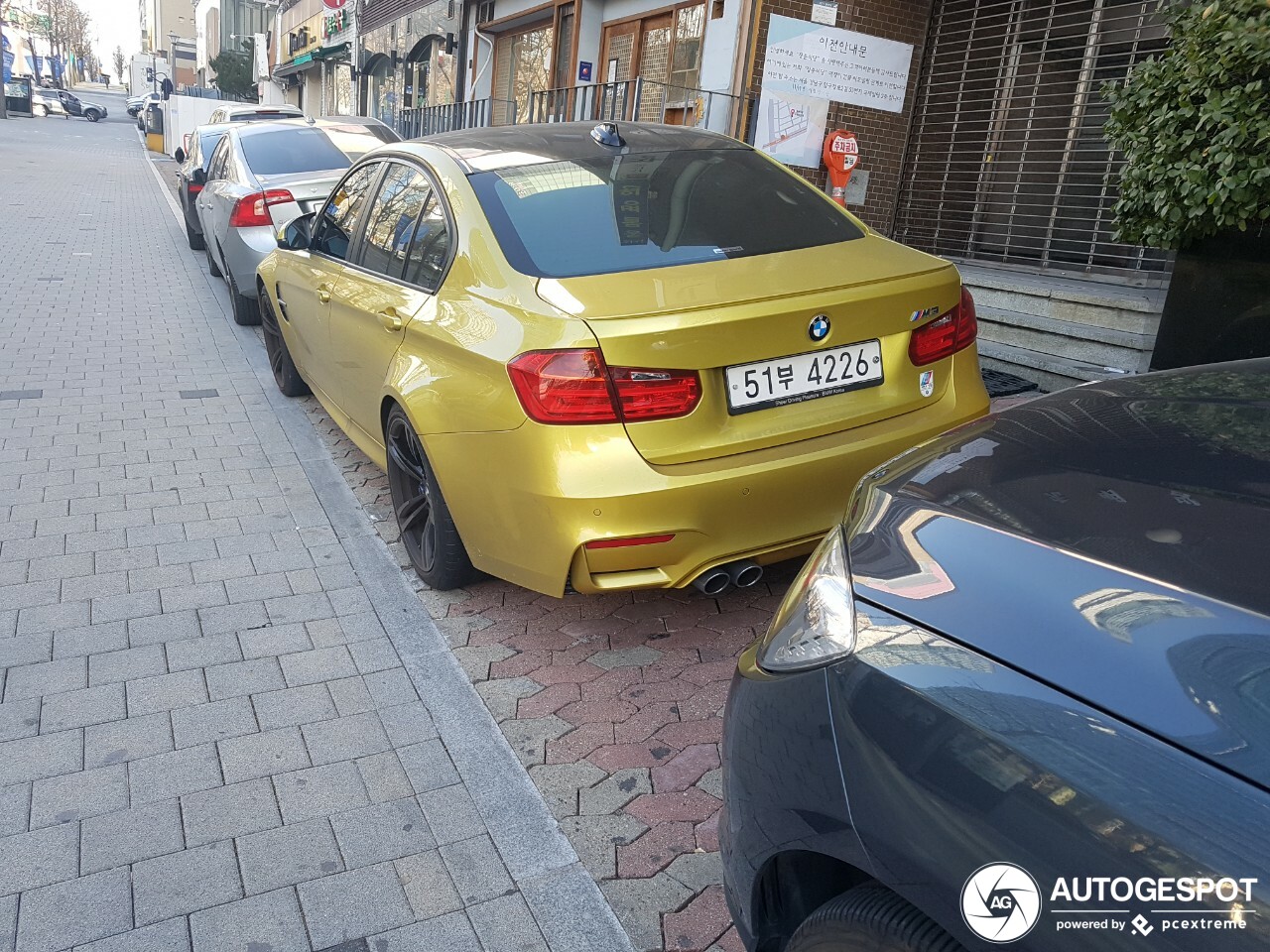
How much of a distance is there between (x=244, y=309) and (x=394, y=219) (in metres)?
4.97

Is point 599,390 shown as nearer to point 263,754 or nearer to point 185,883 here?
point 263,754

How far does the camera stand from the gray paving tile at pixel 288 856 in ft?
7.79

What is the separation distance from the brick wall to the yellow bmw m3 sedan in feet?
19.9

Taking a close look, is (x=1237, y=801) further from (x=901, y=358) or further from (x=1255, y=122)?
(x=1255, y=122)

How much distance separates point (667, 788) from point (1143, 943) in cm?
181

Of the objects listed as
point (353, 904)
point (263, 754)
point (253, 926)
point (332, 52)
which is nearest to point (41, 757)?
point (263, 754)

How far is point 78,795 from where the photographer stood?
263 cm

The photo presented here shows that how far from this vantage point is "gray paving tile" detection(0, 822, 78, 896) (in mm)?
2332

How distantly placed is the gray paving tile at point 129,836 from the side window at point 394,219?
215 cm

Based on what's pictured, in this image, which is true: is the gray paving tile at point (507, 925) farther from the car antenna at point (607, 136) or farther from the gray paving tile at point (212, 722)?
the car antenna at point (607, 136)

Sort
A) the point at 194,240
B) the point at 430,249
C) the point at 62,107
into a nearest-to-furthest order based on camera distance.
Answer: the point at 430,249 → the point at 194,240 → the point at 62,107

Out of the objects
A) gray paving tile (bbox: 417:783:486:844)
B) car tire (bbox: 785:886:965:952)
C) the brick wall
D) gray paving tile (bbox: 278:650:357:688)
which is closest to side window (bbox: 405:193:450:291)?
gray paving tile (bbox: 278:650:357:688)

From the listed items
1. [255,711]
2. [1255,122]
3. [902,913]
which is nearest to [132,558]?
[255,711]

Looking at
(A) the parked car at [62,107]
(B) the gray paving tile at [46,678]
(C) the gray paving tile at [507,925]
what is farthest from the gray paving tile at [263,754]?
(A) the parked car at [62,107]
